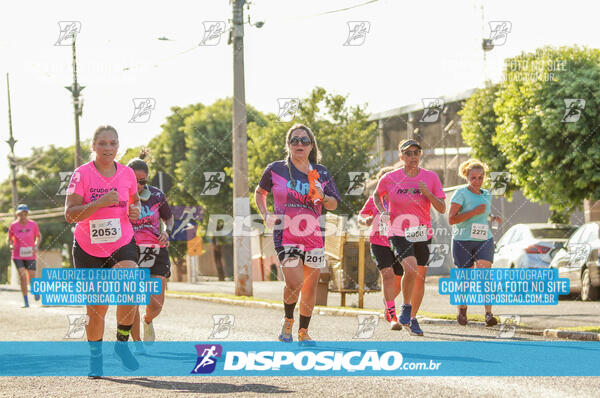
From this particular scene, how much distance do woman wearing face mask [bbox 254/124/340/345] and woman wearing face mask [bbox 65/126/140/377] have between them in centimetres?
147

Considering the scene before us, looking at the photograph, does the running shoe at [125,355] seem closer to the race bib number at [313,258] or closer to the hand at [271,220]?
the hand at [271,220]

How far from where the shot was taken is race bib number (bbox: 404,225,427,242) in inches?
408

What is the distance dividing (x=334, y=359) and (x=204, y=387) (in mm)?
1693

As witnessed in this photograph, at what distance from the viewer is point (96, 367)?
7.68 metres

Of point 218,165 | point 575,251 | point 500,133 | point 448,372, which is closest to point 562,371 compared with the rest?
point 448,372

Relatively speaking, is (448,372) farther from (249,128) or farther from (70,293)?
(249,128)

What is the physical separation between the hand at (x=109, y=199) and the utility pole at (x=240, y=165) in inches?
485

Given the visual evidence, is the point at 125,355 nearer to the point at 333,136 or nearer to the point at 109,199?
the point at 109,199

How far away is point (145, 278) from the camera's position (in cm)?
881

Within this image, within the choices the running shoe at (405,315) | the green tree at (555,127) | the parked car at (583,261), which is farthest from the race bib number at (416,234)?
the green tree at (555,127)

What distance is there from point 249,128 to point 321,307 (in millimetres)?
24236

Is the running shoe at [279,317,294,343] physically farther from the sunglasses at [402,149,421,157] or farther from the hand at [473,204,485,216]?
the hand at [473,204,485,216]

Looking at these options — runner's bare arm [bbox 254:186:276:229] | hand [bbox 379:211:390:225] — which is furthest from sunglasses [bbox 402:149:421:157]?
runner's bare arm [bbox 254:186:276:229]

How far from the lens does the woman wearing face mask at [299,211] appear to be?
28.5 ft
